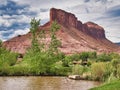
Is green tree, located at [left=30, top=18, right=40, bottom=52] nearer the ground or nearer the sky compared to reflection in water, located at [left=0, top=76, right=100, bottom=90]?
nearer the sky

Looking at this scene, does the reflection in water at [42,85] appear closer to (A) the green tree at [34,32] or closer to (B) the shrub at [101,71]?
(B) the shrub at [101,71]

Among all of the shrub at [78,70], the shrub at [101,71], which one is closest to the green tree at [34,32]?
the shrub at [78,70]

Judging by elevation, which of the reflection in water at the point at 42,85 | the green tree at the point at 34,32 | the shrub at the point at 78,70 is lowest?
the reflection in water at the point at 42,85

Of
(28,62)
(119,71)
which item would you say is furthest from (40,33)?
(119,71)

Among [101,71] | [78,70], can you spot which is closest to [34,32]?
[78,70]

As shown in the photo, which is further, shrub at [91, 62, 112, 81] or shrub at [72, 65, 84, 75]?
shrub at [72, 65, 84, 75]

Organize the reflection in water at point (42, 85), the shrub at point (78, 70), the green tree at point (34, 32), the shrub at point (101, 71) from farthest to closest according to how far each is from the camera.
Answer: the green tree at point (34, 32) < the shrub at point (78, 70) < the shrub at point (101, 71) < the reflection in water at point (42, 85)

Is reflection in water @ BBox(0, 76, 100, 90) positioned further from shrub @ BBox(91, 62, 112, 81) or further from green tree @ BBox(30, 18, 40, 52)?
green tree @ BBox(30, 18, 40, 52)

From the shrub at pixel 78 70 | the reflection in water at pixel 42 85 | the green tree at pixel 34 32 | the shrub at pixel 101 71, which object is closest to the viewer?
the reflection in water at pixel 42 85

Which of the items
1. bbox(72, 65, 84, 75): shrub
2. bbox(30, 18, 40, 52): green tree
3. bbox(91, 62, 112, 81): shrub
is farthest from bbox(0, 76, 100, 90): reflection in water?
bbox(30, 18, 40, 52): green tree

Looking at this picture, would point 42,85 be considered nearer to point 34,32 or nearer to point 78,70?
point 78,70

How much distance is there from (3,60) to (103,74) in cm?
2585

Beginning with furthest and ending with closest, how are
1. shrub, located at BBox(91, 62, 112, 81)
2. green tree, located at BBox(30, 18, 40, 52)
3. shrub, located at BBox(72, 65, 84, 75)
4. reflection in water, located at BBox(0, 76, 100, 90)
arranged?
green tree, located at BBox(30, 18, 40, 52), shrub, located at BBox(72, 65, 84, 75), shrub, located at BBox(91, 62, 112, 81), reflection in water, located at BBox(0, 76, 100, 90)

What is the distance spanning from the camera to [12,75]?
6244cm
